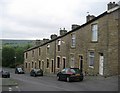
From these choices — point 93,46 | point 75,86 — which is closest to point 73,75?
point 75,86

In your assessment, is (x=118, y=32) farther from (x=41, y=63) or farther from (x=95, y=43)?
(x=41, y=63)

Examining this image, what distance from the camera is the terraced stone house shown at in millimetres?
29297

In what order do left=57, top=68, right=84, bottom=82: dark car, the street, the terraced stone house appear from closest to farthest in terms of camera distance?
the street, left=57, top=68, right=84, bottom=82: dark car, the terraced stone house

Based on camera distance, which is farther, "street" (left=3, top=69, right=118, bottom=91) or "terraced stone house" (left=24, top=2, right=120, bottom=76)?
"terraced stone house" (left=24, top=2, right=120, bottom=76)

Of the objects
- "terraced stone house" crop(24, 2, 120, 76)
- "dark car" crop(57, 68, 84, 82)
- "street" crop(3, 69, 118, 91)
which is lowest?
"street" crop(3, 69, 118, 91)

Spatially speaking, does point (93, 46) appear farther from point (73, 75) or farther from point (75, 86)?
point (75, 86)

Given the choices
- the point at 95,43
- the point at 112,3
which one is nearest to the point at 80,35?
the point at 95,43

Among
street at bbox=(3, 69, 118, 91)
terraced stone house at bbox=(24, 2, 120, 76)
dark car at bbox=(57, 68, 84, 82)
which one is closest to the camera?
street at bbox=(3, 69, 118, 91)

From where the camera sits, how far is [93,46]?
33000 millimetres

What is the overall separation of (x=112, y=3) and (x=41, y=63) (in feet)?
95.9

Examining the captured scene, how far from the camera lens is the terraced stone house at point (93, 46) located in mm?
29297

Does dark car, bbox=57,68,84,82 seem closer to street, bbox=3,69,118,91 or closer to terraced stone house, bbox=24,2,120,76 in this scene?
street, bbox=3,69,118,91

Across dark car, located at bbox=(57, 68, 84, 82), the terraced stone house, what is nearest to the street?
dark car, located at bbox=(57, 68, 84, 82)

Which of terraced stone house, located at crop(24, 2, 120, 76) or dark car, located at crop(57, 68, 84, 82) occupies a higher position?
terraced stone house, located at crop(24, 2, 120, 76)
